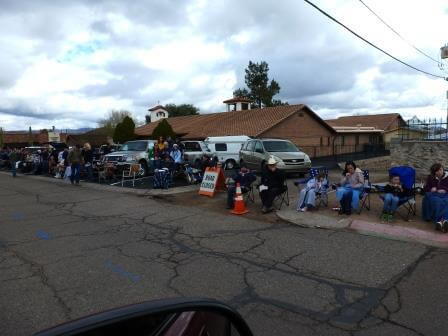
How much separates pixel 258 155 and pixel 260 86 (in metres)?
49.1

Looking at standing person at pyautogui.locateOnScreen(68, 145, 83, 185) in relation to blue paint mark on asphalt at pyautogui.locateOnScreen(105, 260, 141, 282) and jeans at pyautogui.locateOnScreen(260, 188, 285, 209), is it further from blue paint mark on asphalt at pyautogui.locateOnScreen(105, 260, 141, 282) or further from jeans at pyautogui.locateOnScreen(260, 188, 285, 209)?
blue paint mark on asphalt at pyautogui.locateOnScreen(105, 260, 141, 282)

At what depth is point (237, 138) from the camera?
2586cm

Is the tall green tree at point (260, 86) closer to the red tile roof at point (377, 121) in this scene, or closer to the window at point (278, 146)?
the red tile roof at point (377, 121)

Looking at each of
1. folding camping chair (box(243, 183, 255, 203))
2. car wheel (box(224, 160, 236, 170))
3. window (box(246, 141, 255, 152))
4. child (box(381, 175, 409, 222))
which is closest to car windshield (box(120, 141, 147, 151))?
window (box(246, 141, 255, 152))

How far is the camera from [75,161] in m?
17.7

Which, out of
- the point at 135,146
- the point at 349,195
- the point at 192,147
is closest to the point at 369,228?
the point at 349,195

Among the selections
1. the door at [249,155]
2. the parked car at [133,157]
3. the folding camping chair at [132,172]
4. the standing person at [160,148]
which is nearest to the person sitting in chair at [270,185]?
the folding camping chair at [132,172]

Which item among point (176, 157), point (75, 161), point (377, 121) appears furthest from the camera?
point (377, 121)

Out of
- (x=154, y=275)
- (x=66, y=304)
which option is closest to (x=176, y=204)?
(x=154, y=275)

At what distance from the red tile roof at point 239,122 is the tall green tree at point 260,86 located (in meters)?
20.0

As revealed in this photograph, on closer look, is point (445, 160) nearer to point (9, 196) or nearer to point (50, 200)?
point (50, 200)

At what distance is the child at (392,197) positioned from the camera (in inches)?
351

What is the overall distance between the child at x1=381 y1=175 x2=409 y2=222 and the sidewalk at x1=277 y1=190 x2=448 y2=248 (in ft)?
0.62

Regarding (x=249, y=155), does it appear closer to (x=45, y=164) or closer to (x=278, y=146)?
(x=278, y=146)
